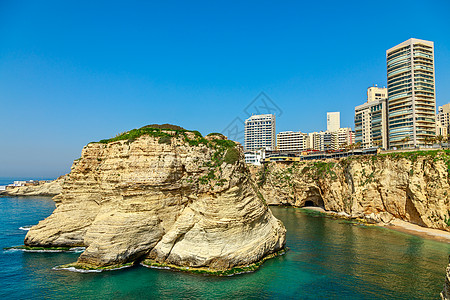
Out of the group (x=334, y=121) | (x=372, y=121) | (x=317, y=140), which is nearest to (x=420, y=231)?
(x=372, y=121)

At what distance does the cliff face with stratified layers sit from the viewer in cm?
2367

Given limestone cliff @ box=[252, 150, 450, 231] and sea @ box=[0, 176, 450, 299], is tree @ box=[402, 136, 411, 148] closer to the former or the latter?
limestone cliff @ box=[252, 150, 450, 231]

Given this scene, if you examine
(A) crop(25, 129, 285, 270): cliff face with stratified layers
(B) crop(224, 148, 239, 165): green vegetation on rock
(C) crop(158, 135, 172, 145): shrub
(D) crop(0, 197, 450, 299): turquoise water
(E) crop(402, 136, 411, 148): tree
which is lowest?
(D) crop(0, 197, 450, 299): turquoise water

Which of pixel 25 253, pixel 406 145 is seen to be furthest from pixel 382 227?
pixel 25 253

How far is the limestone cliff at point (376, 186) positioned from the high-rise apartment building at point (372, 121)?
25.4m

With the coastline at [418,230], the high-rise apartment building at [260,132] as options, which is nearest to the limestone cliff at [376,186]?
the coastline at [418,230]

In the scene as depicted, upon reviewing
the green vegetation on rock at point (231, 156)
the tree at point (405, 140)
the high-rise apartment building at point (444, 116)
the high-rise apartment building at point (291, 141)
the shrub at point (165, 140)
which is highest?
the high-rise apartment building at point (444, 116)

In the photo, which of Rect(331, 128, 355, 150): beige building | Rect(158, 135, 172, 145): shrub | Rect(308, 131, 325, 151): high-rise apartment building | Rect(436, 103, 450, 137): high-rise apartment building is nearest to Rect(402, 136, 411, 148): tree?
Rect(158, 135, 172, 145): shrub

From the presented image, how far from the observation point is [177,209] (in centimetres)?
2638

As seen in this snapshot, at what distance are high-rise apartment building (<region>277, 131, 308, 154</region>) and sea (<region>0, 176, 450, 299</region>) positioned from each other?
106606mm

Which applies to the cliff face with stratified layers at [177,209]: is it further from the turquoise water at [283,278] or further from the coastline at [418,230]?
the coastline at [418,230]

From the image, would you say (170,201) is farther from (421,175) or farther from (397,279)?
(421,175)

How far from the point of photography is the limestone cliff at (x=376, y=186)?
3966 cm

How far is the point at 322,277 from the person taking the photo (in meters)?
22.8
